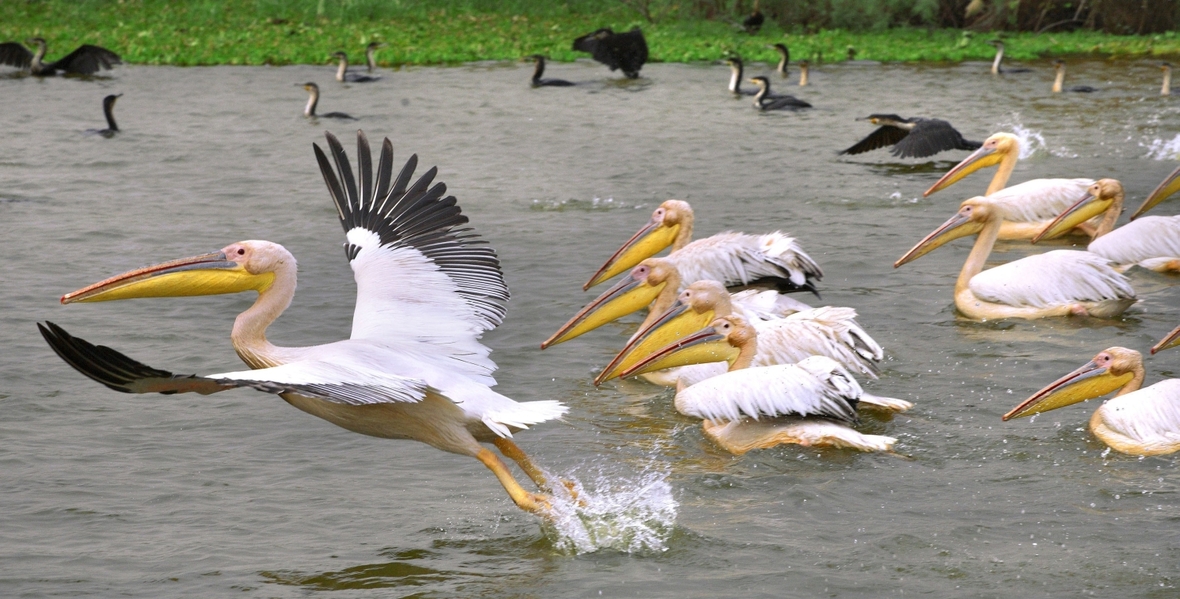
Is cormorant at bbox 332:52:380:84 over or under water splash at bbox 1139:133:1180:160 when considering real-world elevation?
under

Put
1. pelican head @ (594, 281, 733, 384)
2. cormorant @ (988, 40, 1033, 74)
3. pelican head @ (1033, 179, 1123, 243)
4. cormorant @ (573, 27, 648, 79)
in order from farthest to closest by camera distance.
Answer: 1. cormorant @ (988, 40, 1033, 74)
2. cormorant @ (573, 27, 648, 79)
3. pelican head @ (1033, 179, 1123, 243)
4. pelican head @ (594, 281, 733, 384)

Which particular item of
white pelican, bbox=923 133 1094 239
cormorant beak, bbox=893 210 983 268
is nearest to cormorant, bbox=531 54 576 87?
white pelican, bbox=923 133 1094 239

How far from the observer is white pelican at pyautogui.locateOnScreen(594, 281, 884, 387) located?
486 centimetres

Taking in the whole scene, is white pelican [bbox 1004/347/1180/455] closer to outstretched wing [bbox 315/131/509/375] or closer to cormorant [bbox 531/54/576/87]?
outstretched wing [bbox 315/131/509/375]

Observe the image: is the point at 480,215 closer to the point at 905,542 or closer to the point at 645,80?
the point at 905,542

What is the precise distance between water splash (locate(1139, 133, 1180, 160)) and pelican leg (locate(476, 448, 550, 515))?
25.8 feet

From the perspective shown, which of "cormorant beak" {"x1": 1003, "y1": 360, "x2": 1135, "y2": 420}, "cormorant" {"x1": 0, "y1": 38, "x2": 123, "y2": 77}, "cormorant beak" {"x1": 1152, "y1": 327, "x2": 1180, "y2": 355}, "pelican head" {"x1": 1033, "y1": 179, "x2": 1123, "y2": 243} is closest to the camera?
"cormorant beak" {"x1": 1003, "y1": 360, "x2": 1135, "y2": 420}

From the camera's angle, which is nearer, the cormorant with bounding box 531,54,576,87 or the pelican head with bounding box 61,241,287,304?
the pelican head with bounding box 61,241,287,304

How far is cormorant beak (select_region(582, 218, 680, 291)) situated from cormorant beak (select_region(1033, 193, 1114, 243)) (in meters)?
2.17

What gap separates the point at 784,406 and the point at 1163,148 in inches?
291

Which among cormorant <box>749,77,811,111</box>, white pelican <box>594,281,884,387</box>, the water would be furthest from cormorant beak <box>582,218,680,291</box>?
cormorant <box>749,77,811,111</box>

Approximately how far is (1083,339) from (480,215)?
157 inches

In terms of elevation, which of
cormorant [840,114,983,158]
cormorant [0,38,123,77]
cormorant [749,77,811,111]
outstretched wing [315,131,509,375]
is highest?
outstretched wing [315,131,509,375]

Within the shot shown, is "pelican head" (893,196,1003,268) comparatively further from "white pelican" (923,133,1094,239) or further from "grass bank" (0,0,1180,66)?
"grass bank" (0,0,1180,66)
